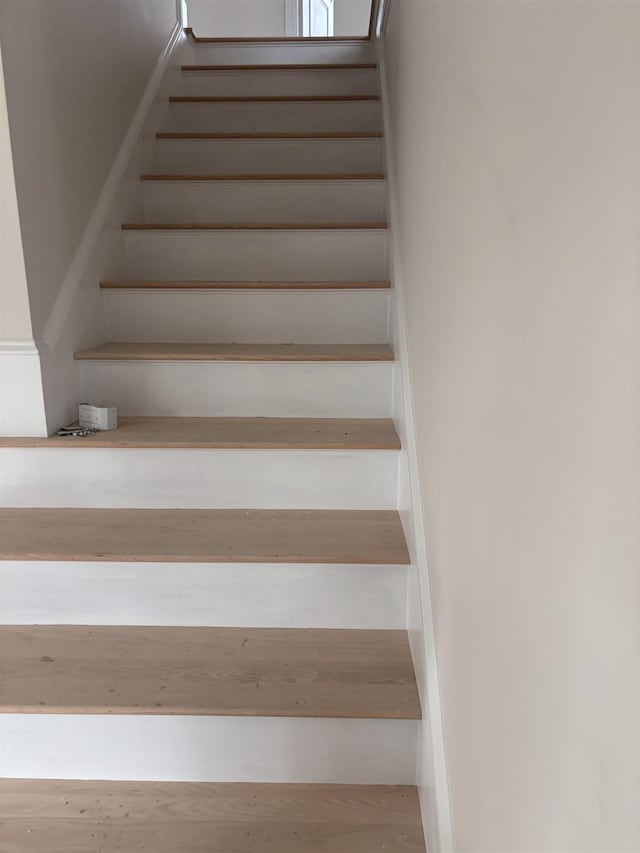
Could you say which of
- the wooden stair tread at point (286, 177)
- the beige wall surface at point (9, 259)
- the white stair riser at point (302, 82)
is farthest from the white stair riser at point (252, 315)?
the white stair riser at point (302, 82)

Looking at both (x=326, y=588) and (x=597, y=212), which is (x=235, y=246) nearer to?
(x=326, y=588)

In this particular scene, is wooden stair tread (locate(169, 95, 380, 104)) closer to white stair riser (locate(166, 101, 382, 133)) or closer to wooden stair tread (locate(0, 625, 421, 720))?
white stair riser (locate(166, 101, 382, 133))

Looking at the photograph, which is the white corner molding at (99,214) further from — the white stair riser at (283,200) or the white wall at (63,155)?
the white stair riser at (283,200)

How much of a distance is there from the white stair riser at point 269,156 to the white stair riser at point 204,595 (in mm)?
1733

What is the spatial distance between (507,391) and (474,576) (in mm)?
278

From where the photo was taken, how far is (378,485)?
1.55 m

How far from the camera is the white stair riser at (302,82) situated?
9.21 ft

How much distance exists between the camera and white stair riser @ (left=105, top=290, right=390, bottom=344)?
1904mm

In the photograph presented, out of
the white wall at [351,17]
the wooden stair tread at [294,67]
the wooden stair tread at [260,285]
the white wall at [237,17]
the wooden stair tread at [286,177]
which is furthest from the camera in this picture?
the white wall at [351,17]

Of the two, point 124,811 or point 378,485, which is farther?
point 378,485

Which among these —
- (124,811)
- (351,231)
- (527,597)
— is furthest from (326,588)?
(351,231)

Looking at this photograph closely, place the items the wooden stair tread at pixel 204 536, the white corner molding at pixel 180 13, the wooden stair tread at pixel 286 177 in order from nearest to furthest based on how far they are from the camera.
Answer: the wooden stair tread at pixel 204 536, the wooden stair tread at pixel 286 177, the white corner molding at pixel 180 13

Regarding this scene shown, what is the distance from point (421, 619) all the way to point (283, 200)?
1.64 meters

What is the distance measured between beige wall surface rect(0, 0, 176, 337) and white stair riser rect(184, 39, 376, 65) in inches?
38.8
